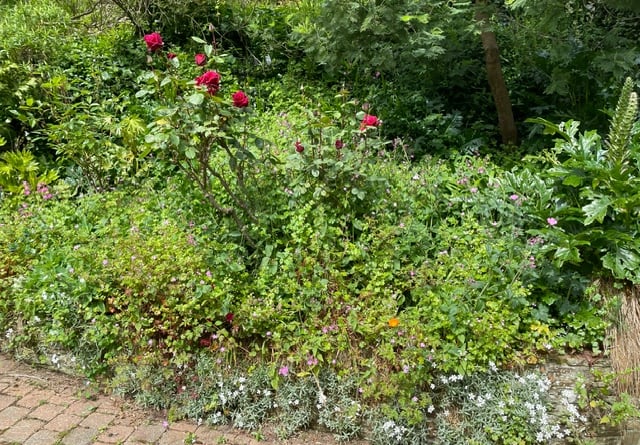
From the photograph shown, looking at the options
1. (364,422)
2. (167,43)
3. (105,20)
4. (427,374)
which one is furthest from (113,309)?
(105,20)

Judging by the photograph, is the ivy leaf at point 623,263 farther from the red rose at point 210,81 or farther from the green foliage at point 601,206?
the red rose at point 210,81

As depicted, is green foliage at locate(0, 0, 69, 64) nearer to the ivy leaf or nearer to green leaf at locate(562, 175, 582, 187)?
green leaf at locate(562, 175, 582, 187)

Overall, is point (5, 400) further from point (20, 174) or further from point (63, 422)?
point (20, 174)

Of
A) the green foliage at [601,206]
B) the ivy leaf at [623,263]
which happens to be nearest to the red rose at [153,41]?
the green foliage at [601,206]

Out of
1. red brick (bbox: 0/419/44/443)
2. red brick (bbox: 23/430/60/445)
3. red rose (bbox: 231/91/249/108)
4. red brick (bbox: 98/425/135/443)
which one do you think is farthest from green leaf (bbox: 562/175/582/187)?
red brick (bbox: 0/419/44/443)

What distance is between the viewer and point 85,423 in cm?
296

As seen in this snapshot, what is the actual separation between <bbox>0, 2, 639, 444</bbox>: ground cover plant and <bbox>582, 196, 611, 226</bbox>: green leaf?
11 millimetres

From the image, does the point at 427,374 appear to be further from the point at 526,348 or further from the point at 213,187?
the point at 213,187

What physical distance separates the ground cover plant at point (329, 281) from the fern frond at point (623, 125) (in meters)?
0.01

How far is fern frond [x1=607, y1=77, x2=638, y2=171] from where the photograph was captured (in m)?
3.03

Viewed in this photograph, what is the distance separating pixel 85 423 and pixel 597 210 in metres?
3.34

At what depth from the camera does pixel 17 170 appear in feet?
15.0

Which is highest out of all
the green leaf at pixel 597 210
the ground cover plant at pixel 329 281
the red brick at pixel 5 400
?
the green leaf at pixel 597 210

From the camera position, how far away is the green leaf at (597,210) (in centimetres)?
303
